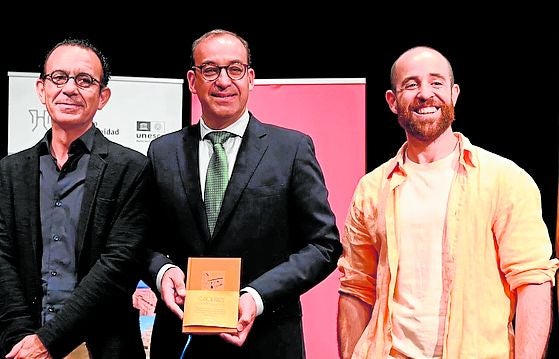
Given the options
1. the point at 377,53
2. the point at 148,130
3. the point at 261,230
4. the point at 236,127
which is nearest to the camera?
the point at 261,230

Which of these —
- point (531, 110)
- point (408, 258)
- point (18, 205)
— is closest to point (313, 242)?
point (408, 258)

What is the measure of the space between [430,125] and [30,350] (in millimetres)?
1512

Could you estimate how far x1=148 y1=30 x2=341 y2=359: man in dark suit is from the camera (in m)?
2.60

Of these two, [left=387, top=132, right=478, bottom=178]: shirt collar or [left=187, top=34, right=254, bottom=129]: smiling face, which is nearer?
[left=387, top=132, right=478, bottom=178]: shirt collar

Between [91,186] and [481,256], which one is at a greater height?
[91,186]

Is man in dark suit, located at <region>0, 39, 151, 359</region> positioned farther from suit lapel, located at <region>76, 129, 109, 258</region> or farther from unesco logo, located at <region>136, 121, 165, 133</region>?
unesco logo, located at <region>136, 121, 165, 133</region>

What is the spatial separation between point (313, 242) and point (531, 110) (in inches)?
98.1

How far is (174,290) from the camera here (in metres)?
2.54

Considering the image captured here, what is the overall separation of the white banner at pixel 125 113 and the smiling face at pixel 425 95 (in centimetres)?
215

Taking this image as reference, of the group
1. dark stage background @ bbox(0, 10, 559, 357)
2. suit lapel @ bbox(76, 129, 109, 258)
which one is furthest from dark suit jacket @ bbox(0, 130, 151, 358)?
dark stage background @ bbox(0, 10, 559, 357)

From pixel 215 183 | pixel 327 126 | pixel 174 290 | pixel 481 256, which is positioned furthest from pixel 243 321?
pixel 327 126

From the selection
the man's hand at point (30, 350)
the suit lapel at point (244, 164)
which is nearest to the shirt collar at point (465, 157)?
the suit lapel at point (244, 164)

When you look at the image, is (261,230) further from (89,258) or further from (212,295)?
(89,258)

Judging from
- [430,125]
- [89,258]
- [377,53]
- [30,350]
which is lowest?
[30,350]
